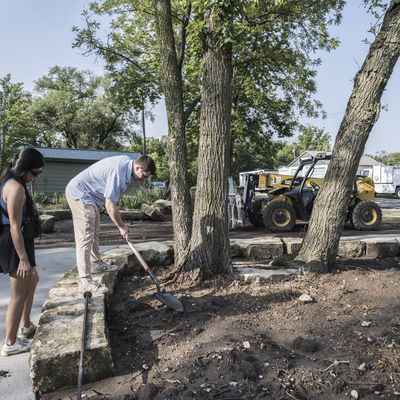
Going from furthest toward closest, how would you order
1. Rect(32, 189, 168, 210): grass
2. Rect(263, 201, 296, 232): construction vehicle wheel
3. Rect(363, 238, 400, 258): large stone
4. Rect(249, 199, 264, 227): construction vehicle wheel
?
1. Rect(32, 189, 168, 210): grass
2. Rect(249, 199, 264, 227): construction vehicle wheel
3. Rect(263, 201, 296, 232): construction vehicle wheel
4. Rect(363, 238, 400, 258): large stone

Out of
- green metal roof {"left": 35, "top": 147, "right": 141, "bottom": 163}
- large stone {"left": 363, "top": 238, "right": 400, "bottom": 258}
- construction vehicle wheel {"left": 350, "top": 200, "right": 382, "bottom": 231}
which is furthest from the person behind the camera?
green metal roof {"left": 35, "top": 147, "right": 141, "bottom": 163}

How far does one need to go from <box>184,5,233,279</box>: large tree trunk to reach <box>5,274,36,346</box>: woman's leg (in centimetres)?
180

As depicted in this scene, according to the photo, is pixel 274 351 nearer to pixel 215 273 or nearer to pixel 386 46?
pixel 215 273

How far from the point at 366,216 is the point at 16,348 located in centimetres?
929

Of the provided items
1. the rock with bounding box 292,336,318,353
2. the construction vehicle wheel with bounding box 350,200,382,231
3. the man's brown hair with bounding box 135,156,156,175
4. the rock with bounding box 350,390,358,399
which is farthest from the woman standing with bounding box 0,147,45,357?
the construction vehicle wheel with bounding box 350,200,382,231

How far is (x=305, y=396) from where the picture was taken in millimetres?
2055

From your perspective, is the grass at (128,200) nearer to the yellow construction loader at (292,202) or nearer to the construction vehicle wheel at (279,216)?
the yellow construction loader at (292,202)

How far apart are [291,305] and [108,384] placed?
187 cm

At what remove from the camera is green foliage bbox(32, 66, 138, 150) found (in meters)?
30.1

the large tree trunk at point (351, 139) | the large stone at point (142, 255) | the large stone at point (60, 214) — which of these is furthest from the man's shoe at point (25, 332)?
the large stone at point (60, 214)

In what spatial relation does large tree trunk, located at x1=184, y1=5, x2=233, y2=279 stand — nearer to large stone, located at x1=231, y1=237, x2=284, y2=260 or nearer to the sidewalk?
large stone, located at x1=231, y1=237, x2=284, y2=260

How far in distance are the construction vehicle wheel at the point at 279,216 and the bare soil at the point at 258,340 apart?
465 cm

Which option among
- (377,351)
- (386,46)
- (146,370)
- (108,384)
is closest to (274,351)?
(377,351)

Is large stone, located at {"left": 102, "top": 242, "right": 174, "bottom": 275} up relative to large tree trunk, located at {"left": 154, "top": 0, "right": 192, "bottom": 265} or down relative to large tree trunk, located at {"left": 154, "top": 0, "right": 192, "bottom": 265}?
down
